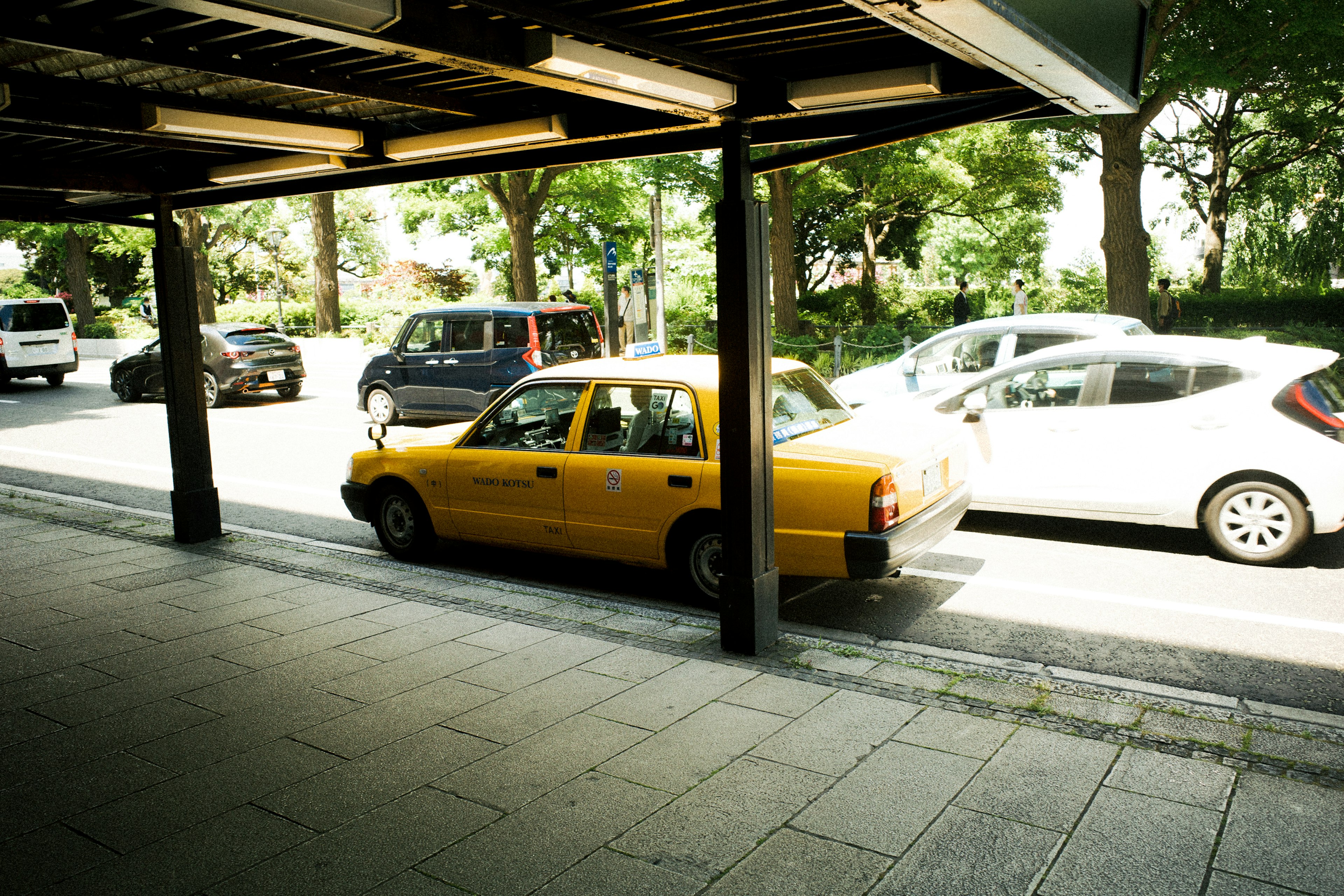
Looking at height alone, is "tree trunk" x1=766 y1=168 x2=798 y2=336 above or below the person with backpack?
above

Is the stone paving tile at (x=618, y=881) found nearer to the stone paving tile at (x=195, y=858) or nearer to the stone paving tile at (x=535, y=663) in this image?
the stone paving tile at (x=195, y=858)

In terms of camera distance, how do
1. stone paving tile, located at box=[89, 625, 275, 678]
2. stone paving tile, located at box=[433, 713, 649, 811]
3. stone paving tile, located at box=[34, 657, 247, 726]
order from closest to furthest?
stone paving tile, located at box=[433, 713, 649, 811], stone paving tile, located at box=[34, 657, 247, 726], stone paving tile, located at box=[89, 625, 275, 678]

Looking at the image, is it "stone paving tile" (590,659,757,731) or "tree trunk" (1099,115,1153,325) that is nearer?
"stone paving tile" (590,659,757,731)

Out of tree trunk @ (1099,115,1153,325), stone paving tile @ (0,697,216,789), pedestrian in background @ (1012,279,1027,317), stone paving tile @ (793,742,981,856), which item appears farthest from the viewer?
pedestrian in background @ (1012,279,1027,317)

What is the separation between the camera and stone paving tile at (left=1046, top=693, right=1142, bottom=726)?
448 cm

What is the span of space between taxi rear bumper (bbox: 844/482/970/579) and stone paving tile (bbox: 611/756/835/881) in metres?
1.76

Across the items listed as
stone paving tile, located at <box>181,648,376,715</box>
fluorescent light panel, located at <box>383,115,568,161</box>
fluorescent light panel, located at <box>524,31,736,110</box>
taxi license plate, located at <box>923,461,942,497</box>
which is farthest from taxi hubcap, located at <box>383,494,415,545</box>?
fluorescent light panel, located at <box>524,31,736,110</box>

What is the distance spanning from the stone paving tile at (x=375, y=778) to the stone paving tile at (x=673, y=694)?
2.13ft

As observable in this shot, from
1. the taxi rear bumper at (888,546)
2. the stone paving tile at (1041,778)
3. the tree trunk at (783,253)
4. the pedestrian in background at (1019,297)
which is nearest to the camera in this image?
the stone paving tile at (1041,778)

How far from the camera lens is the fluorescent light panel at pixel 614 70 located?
4180mm

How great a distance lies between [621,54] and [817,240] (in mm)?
36592

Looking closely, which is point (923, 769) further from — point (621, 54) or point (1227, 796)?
point (621, 54)

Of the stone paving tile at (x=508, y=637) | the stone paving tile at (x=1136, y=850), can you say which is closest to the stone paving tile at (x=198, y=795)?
the stone paving tile at (x=508, y=637)

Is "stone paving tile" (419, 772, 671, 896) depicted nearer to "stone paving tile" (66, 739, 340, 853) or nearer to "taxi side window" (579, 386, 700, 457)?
"stone paving tile" (66, 739, 340, 853)
